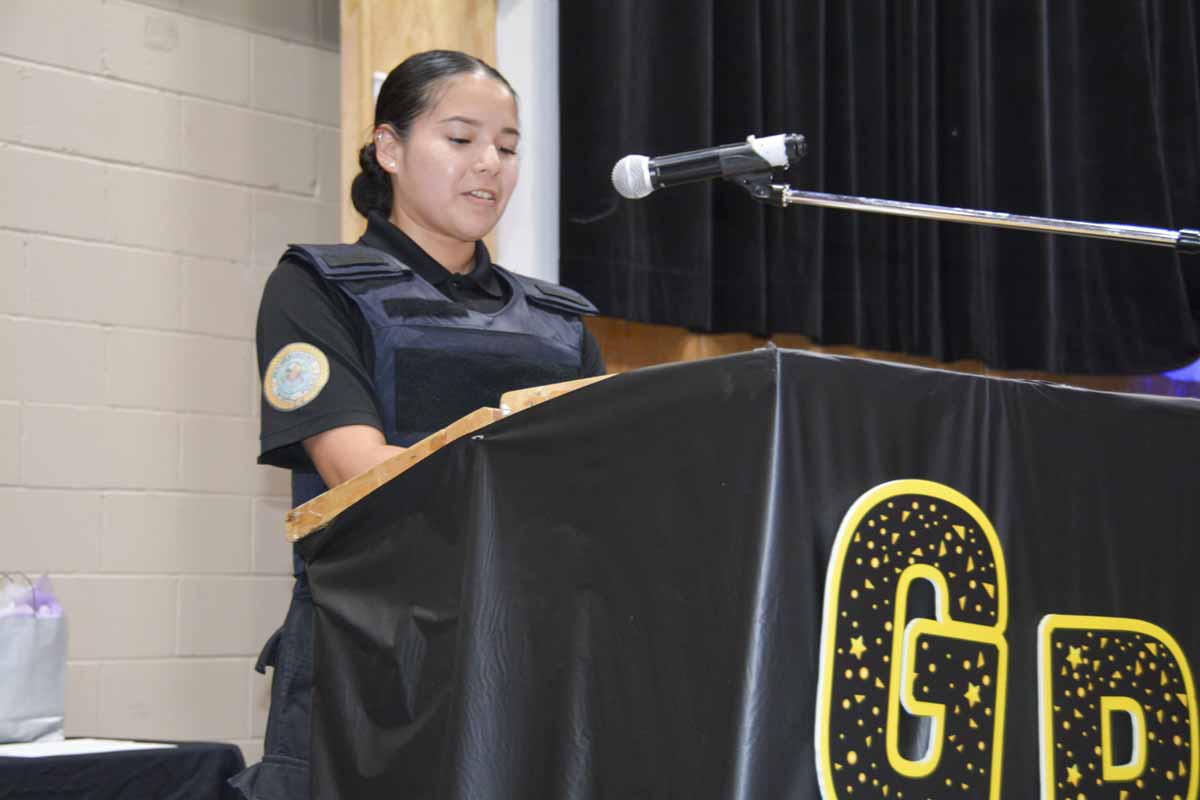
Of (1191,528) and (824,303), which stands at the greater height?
(824,303)

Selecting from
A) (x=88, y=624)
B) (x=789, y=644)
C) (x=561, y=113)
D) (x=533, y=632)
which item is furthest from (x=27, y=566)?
(x=789, y=644)

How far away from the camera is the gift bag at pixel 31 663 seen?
1934 millimetres

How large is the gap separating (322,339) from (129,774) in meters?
0.67

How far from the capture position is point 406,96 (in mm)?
1795

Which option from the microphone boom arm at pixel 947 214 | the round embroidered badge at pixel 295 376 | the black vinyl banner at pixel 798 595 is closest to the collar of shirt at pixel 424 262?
the round embroidered badge at pixel 295 376

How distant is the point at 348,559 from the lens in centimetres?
133

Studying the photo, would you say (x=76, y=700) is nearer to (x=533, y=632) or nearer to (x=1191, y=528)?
(x=533, y=632)

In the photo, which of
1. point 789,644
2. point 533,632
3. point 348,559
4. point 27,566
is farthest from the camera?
point 27,566

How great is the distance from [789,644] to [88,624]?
1973 millimetres

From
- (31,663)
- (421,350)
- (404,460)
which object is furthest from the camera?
(31,663)

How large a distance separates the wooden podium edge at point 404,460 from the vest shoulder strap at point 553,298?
1.52 feet

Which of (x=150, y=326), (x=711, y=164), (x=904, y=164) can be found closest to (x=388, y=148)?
(x=711, y=164)

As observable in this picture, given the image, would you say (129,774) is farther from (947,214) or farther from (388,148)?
(947,214)

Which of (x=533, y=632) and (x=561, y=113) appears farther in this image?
(x=561, y=113)
